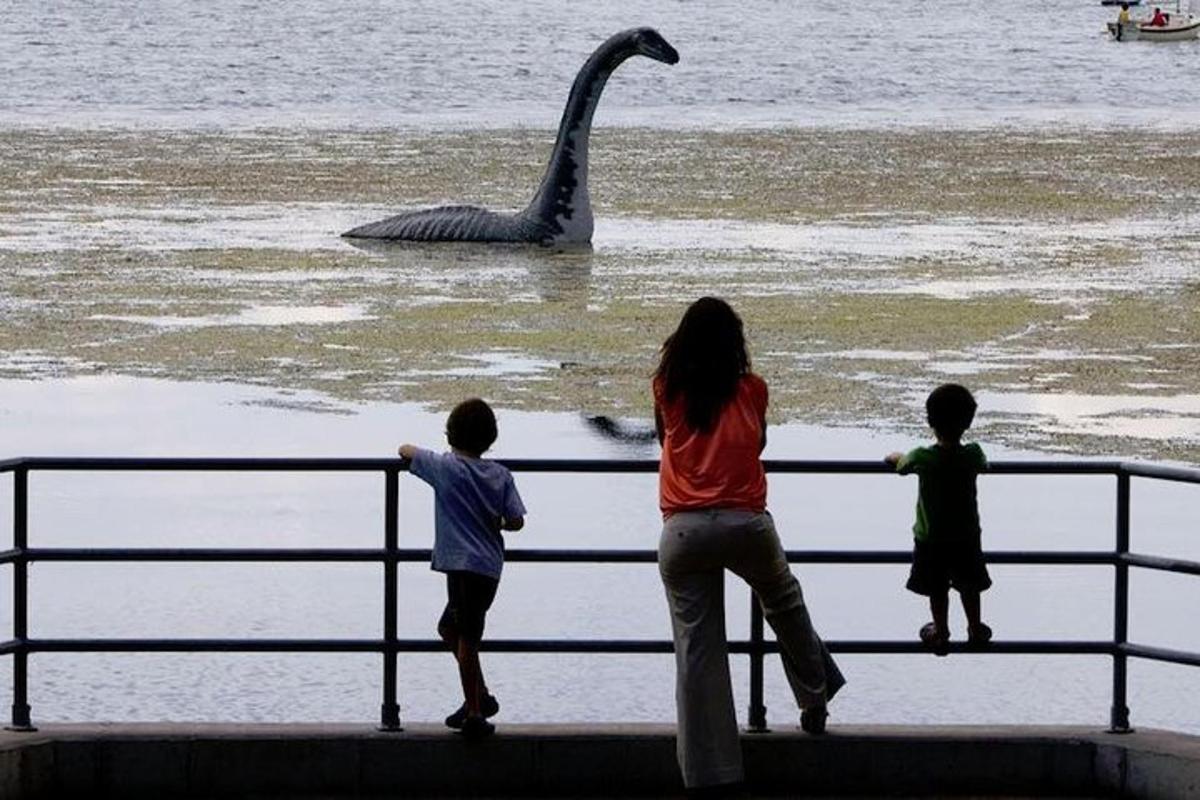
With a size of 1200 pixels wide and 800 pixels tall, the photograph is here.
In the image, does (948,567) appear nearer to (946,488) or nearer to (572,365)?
(946,488)

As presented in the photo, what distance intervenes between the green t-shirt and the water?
49365 millimetres

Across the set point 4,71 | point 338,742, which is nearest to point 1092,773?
point 338,742

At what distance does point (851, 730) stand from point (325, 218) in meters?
24.1

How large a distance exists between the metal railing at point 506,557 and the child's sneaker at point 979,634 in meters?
0.02

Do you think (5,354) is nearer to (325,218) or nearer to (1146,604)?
(1146,604)

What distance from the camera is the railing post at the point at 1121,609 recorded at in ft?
25.9

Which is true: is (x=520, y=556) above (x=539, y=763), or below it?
above

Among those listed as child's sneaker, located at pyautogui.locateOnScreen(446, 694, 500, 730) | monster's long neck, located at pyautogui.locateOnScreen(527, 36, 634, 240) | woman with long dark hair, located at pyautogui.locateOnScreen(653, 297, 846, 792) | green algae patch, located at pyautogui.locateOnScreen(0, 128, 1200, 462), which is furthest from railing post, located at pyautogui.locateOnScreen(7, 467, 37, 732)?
monster's long neck, located at pyautogui.locateOnScreen(527, 36, 634, 240)

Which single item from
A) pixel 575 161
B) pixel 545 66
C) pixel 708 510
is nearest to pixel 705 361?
pixel 708 510

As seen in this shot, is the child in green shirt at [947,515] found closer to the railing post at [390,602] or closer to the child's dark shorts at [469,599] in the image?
the child's dark shorts at [469,599]

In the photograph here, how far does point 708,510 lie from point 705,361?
1.17 feet

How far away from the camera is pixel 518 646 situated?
800 cm

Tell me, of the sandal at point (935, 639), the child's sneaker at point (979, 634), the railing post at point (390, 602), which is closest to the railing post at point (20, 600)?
the railing post at point (390, 602)

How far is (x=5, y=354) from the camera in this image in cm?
1970
